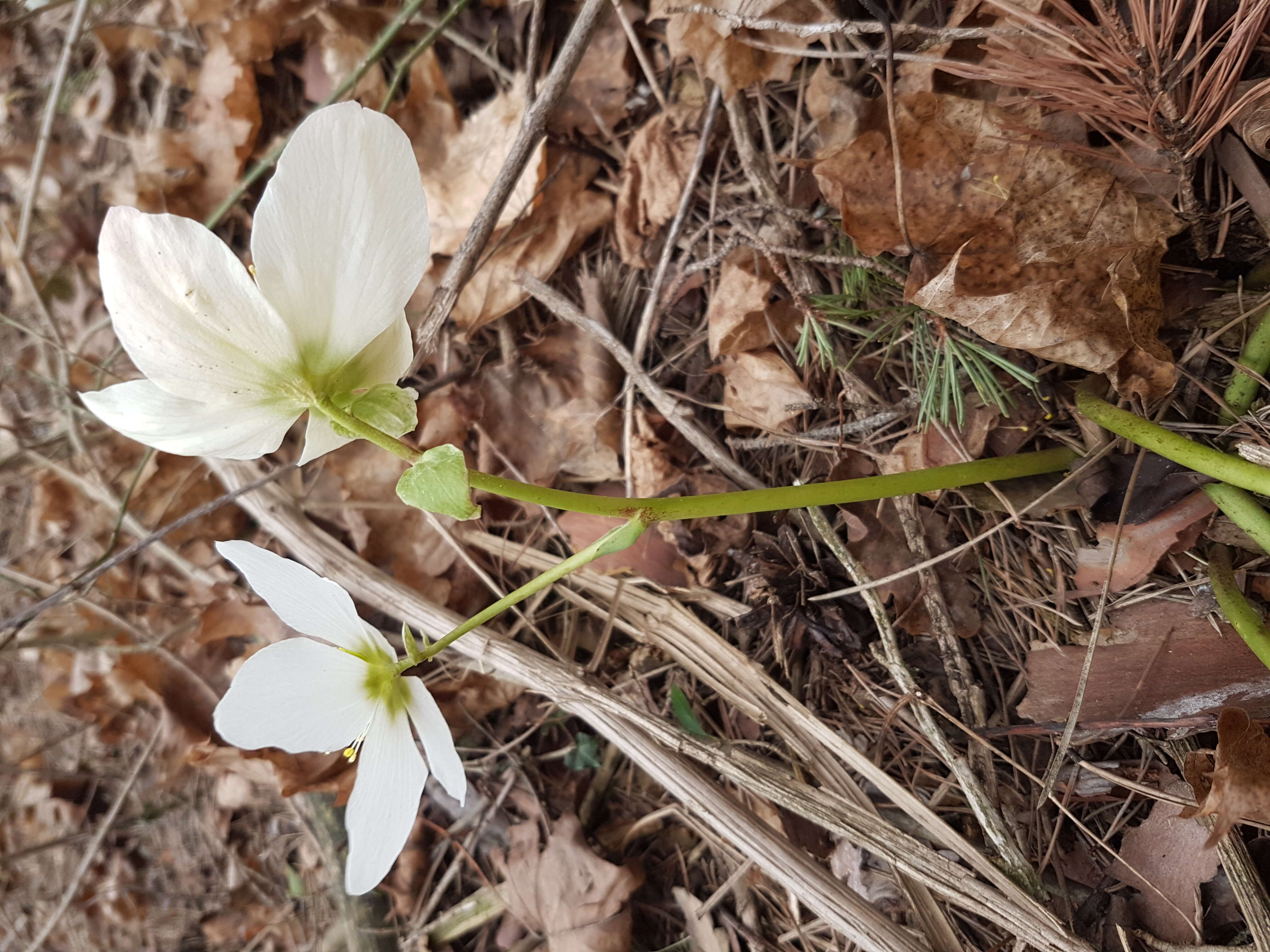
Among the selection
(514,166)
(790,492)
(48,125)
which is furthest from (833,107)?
(48,125)

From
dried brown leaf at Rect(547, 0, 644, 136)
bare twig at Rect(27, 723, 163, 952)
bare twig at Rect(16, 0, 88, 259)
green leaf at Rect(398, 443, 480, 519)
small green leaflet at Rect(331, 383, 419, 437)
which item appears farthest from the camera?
bare twig at Rect(27, 723, 163, 952)

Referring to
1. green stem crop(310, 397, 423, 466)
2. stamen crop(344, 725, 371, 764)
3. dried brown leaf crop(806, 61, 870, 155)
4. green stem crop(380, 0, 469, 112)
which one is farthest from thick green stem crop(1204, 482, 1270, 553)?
green stem crop(380, 0, 469, 112)

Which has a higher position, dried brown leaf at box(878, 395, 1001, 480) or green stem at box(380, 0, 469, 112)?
green stem at box(380, 0, 469, 112)

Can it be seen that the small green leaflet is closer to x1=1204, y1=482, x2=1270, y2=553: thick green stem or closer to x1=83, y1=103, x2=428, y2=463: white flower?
x1=83, y1=103, x2=428, y2=463: white flower

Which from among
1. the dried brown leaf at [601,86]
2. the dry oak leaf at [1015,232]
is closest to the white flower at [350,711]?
the dry oak leaf at [1015,232]

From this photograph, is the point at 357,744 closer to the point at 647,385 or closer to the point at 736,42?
the point at 647,385

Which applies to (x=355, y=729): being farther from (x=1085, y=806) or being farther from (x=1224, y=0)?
(x=1224, y=0)

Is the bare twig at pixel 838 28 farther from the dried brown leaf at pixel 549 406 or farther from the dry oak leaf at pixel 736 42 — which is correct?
the dried brown leaf at pixel 549 406
